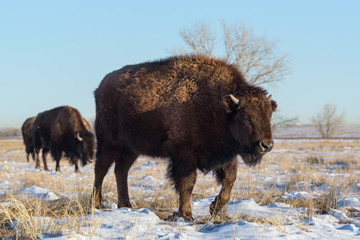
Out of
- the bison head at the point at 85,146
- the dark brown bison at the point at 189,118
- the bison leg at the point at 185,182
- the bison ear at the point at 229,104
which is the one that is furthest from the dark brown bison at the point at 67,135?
the bison ear at the point at 229,104

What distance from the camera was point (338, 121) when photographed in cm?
8200

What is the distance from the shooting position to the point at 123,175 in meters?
5.86

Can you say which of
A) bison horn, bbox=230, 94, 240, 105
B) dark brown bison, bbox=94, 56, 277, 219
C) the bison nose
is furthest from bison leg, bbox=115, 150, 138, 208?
the bison nose

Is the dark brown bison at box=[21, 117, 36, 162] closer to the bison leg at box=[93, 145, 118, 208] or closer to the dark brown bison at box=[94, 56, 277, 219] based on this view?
the bison leg at box=[93, 145, 118, 208]

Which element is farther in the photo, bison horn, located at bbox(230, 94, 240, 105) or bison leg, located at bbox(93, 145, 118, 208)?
bison leg, located at bbox(93, 145, 118, 208)

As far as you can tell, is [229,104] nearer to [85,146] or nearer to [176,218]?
[176,218]

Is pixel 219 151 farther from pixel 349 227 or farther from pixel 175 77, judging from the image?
pixel 349 227

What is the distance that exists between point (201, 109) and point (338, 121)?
278ft

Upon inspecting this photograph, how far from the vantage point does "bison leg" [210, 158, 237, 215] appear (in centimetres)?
478

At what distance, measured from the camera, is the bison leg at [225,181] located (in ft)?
15.7

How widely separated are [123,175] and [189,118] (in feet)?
5.59

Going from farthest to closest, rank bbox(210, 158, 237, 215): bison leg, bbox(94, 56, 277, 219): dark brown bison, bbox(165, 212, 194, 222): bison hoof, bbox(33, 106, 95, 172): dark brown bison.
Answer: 1. bbox(33, 106, 95, 172): dark brown bison
2. bbox(210, 158, 237, 215): bison leg
3. bbox(94, 56, 277, 219): dark brown bison
4. bbox(165, 212, 194, 222): bison hoof

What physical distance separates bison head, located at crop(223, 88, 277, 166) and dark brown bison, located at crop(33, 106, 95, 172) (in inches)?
379

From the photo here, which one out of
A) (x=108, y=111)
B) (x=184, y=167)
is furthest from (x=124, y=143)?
(x=184, y=167)
